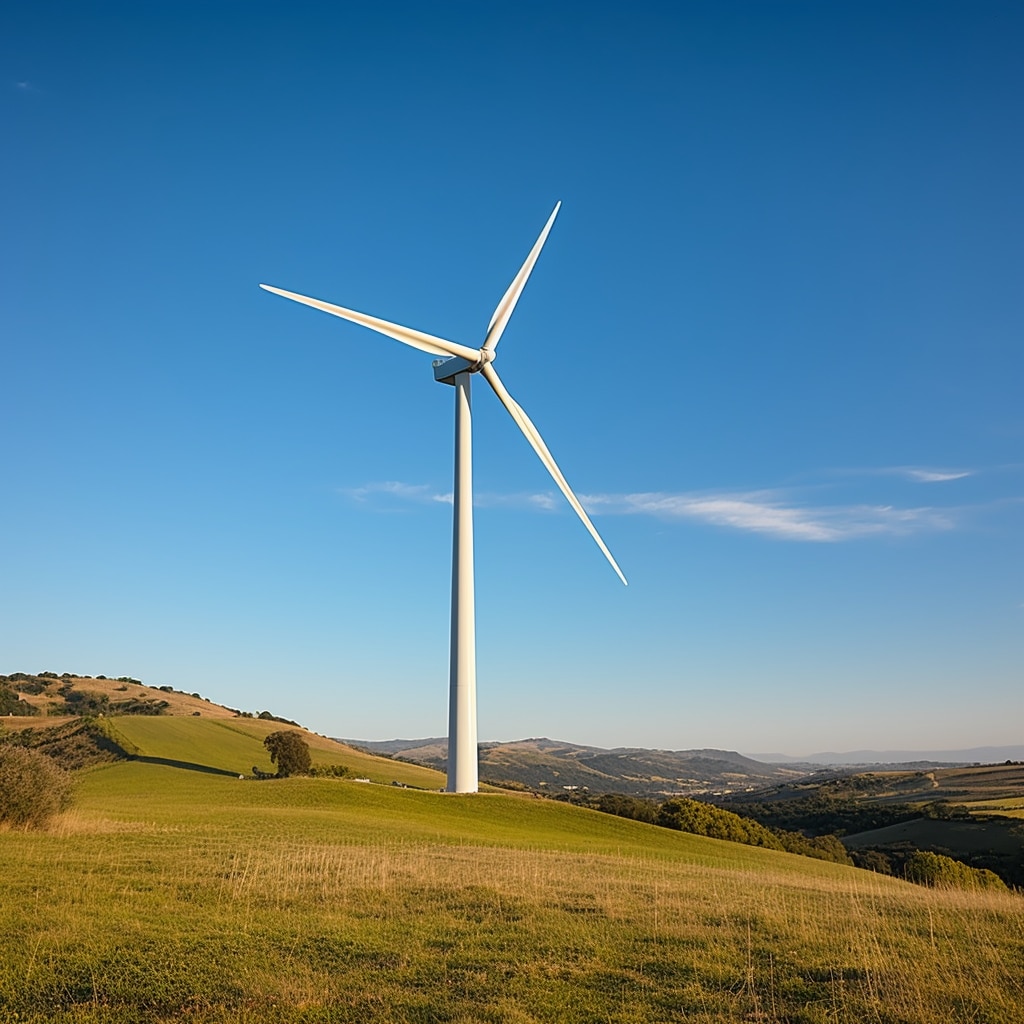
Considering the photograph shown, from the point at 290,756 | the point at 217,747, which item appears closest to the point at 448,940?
the point at 290,756

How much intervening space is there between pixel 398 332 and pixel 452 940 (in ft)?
139

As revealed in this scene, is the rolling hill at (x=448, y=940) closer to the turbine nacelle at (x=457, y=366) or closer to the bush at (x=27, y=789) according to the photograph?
the bush at (x=27, y=789)

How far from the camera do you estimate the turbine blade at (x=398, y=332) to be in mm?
44225

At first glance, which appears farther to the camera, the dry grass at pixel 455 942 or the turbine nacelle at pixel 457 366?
the turbine nacelle at pixel 457 366

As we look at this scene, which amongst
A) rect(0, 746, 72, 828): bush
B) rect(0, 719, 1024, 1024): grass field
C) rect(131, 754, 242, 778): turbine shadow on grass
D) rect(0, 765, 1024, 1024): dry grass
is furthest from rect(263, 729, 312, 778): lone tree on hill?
rect(0, 765, 1024, 1024): dry grass

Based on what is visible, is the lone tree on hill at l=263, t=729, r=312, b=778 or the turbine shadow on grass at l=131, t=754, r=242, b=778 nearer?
the turbine shadow on grass at l=131, t=754, r=242, b=778

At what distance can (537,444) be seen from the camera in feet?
170

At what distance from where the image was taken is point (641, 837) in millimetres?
54000

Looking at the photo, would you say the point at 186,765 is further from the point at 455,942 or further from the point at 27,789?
the point at 455,942

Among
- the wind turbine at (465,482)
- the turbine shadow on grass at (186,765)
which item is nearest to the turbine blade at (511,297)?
the wind turbine at (465,482)

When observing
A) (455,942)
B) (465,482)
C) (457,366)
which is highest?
(457,366)

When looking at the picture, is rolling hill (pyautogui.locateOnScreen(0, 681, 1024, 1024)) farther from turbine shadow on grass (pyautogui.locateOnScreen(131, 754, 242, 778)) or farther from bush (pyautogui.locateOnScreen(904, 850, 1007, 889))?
turbine shadow on grass (pyautogui.locateOnScreen(131, 754, 242, 778))

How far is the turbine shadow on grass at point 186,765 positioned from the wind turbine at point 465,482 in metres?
31.2

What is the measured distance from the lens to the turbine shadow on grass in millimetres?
74750
